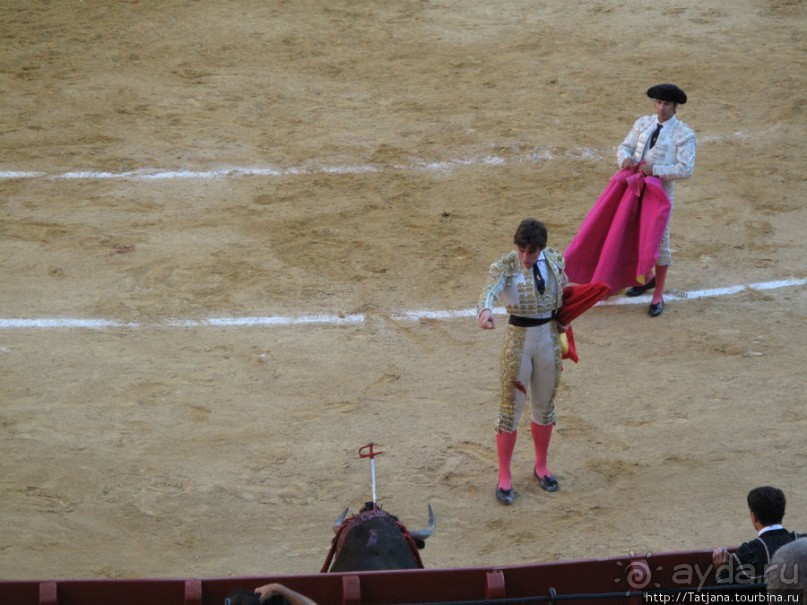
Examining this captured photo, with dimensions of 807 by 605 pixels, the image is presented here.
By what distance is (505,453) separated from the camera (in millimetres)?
6090

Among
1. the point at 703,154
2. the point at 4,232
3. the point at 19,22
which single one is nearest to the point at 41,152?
the point at 4,232

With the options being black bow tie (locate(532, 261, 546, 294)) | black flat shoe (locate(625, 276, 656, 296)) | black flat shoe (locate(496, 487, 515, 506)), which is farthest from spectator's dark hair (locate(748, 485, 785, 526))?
black flat shoe (locate(625, 276, 656, 296))

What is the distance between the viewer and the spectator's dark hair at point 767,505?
4223 mm

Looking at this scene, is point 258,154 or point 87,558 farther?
point 258,154

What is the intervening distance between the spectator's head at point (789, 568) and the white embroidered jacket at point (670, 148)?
4.05 meters

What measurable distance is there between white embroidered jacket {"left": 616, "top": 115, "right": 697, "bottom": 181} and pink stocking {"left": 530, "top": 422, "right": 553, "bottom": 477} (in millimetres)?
2266

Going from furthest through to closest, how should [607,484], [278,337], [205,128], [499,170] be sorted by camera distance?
[205,128] < [499,170] < [278,337] < [607,484]

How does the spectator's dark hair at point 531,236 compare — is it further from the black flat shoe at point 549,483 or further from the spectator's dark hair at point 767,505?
the spectator's dark hair at point 767,505

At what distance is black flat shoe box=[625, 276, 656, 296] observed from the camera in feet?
26.9

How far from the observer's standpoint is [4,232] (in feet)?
28.7

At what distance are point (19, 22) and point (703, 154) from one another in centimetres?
718

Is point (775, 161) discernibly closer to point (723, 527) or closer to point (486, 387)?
point (486, 387)

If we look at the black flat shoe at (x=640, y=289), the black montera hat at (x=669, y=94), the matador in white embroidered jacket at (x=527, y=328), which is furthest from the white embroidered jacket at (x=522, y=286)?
the black flat shoe at (x=640, y=289)

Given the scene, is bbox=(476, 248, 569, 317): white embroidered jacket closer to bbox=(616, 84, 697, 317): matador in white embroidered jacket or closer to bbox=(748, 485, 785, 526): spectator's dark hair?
bbox=(748, 485, 785, 526): spectator's dark hair
